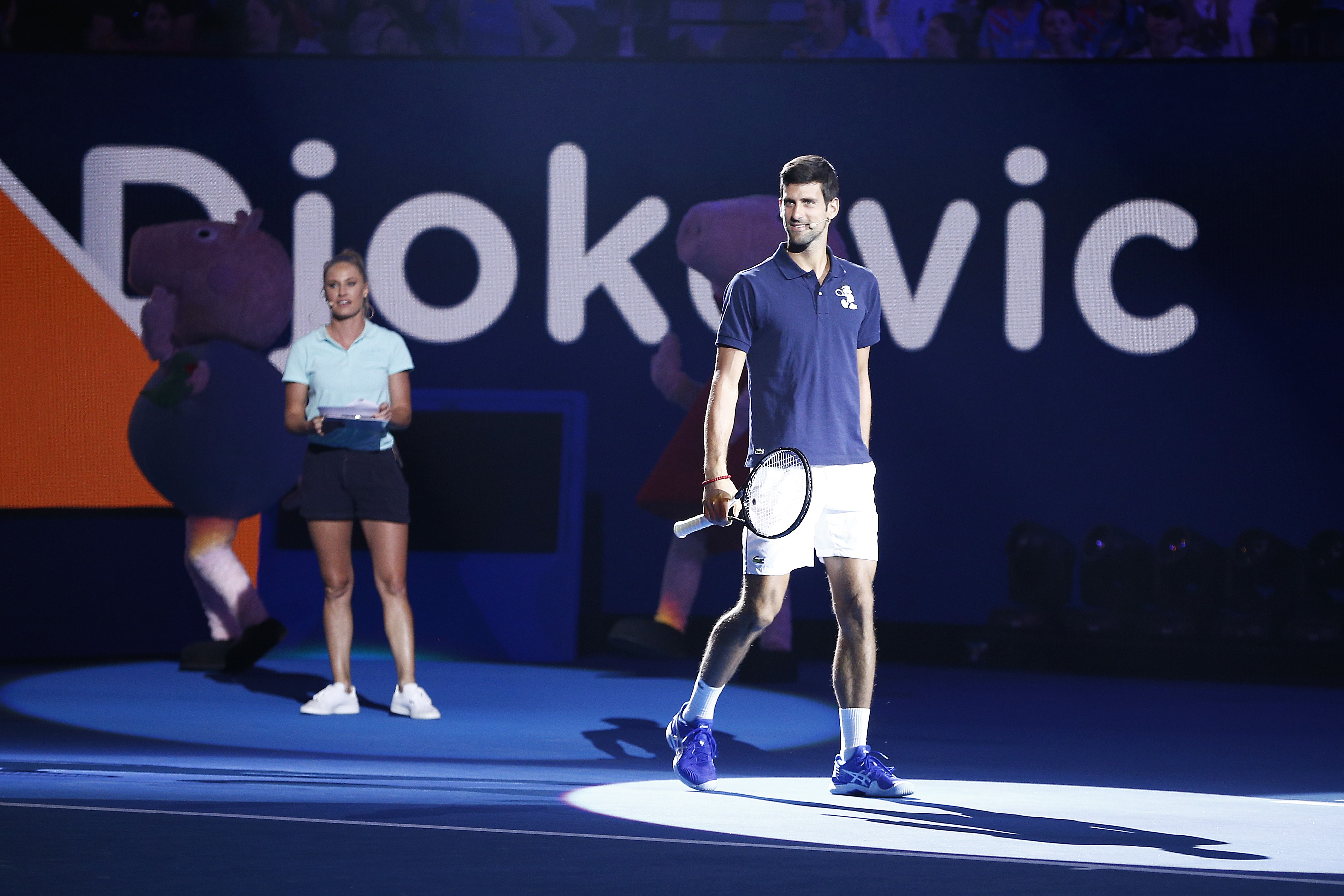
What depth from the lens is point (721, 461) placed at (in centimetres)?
466

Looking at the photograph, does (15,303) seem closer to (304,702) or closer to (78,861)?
(304,702)

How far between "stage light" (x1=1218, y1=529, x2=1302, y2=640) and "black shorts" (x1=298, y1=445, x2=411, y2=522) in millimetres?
4212

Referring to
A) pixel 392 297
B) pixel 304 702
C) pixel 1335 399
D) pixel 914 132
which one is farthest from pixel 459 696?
pixel 1335 399

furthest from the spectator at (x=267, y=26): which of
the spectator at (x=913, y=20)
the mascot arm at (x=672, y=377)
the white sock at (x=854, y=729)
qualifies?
the white sock at (x=854, y=729)

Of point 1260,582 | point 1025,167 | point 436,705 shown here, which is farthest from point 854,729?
point 1025,167

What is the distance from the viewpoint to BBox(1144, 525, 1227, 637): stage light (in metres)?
8.32

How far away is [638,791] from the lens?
4.89 meters

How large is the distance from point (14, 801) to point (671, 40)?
19.9ft

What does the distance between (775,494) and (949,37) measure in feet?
17.2

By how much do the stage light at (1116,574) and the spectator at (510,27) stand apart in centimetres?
394

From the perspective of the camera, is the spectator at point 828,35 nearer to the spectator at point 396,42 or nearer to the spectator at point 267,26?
the spectator at point 396,42

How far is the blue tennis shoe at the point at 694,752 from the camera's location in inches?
192

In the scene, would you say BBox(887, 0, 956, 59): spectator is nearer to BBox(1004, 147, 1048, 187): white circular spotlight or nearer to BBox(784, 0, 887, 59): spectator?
BBox(784, 0, 887, 59): spectator

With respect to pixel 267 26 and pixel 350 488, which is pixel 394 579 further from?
pixel 267 26
